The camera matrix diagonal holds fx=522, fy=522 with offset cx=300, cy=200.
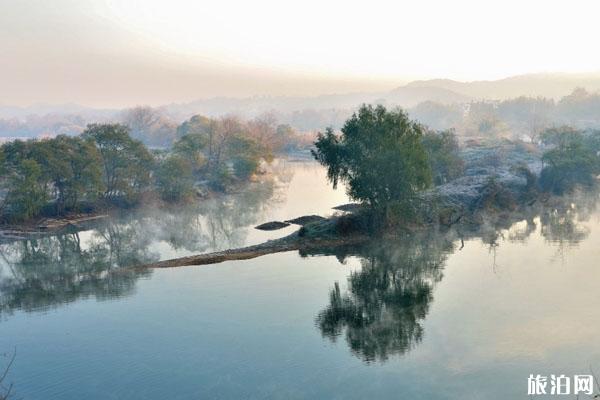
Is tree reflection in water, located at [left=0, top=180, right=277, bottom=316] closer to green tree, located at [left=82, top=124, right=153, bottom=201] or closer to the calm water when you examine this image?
the calm water

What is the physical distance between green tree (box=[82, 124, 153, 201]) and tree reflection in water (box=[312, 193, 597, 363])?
143ft

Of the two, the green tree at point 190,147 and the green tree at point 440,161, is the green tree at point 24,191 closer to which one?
the green tree at point 190,147

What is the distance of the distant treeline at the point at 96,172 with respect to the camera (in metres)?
71.1

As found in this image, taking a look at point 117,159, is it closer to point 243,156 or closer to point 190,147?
point 190,147

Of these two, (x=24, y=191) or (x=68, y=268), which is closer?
(x=68, y=268)

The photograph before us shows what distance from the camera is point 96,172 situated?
3091 inches

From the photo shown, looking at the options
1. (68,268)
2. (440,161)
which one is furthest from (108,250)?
(440,161)

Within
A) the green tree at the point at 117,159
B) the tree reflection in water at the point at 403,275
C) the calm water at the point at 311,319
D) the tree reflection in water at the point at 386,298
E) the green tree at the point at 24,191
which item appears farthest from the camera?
the green tree at the point at 117,159

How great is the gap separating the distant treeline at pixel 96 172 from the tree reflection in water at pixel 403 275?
4212cm

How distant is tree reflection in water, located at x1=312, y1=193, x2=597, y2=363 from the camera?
34125 millimetres

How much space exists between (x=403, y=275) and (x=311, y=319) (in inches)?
558

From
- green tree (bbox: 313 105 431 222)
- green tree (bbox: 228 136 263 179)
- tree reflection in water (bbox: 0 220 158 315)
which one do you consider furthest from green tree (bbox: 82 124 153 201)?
green tree (bbox: 313 105 431 222)

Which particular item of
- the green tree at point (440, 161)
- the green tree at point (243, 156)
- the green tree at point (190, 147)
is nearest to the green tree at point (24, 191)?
the green tree at point (190, 147)

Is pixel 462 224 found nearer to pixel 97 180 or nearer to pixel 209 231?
pixel 209 231
